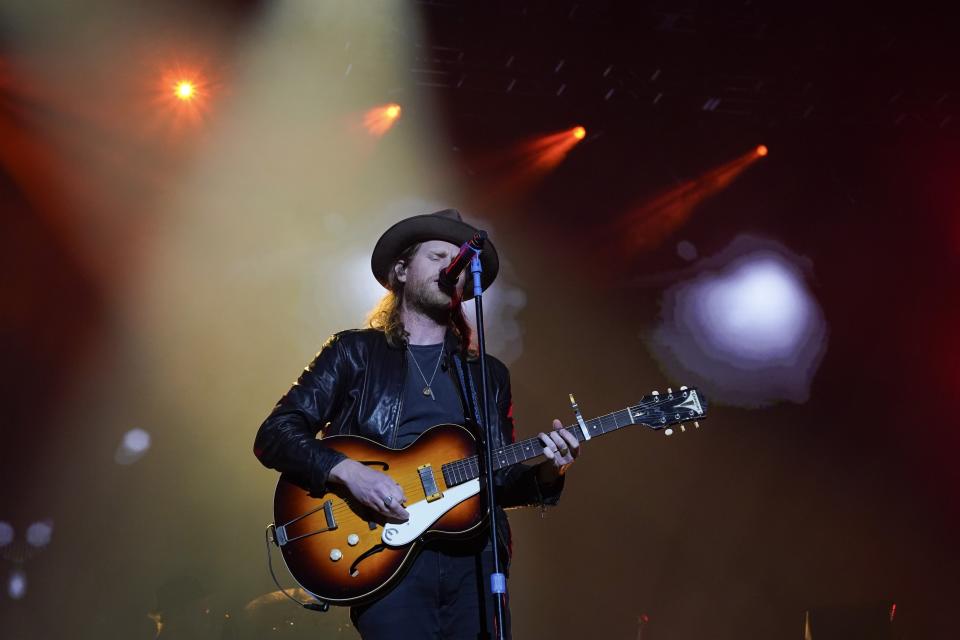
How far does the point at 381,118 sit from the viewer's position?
8750 millimetres

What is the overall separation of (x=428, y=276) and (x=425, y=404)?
0.72 metres

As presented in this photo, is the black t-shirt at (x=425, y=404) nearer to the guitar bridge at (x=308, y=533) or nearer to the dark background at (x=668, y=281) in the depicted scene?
the guitar bridge at (x=308, y=533)

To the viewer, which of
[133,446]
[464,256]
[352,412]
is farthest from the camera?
[133,446]

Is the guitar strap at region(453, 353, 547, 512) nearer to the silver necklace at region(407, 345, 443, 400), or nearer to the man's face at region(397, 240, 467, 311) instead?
the silver necklace at region(407, 345, 443, 400)

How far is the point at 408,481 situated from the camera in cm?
325

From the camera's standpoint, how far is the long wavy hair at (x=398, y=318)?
3877 mm

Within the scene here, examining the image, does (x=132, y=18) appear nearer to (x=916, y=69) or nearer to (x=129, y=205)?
(x=129, y=205)

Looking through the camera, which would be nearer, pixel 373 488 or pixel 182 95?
pixel 373 488

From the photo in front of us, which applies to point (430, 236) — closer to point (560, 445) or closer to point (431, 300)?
point (431, 300)

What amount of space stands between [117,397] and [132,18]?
361cm

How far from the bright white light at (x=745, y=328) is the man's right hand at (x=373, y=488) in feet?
22.5

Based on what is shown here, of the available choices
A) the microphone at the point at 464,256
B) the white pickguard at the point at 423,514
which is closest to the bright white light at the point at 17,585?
the white pickguard at the point at 423,514

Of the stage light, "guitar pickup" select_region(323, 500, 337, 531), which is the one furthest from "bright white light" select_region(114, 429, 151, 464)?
"guitar pickup" select_region(323, 500, 337, 531)

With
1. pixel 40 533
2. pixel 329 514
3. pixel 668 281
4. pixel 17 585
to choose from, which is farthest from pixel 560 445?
pixel 17 585
